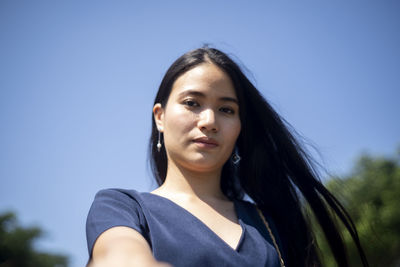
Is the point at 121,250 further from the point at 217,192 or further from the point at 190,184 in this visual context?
the point at 217,192

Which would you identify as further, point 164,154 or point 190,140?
point 164,154

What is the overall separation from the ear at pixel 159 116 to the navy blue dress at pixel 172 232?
0.62m

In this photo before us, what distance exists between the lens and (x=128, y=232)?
1965mm

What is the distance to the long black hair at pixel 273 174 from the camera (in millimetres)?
2873

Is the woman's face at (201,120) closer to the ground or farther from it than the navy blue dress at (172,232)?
farther from it

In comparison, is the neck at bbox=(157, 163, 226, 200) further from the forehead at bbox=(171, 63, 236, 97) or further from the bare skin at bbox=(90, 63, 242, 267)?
the forehead at bbox=(171, 63, 236, 97)

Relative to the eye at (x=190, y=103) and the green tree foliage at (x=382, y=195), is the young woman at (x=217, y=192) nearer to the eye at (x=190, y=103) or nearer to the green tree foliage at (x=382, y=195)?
the eye at (x=190, y=103)

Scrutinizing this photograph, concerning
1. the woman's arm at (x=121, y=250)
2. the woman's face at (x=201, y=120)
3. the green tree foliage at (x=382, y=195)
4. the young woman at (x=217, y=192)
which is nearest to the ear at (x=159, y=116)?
the young woman at (x=217, y=192)

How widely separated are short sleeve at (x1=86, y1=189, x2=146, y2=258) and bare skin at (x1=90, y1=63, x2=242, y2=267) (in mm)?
355

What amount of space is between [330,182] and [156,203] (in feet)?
4.92

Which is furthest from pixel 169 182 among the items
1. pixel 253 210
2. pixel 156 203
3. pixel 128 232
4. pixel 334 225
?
pixel 334 225

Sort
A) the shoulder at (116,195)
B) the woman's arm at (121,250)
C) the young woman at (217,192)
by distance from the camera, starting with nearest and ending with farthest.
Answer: the woman's arm at (121,250) → the young woman at (217,192) → the shoulder at (116,195)

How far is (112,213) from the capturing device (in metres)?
2.11

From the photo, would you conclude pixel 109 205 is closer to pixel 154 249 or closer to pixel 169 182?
pixel 154 249
